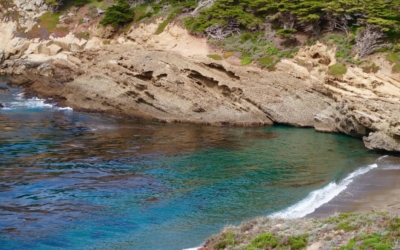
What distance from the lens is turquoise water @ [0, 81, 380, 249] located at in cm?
1611

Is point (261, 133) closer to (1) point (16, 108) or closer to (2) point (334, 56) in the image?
(2) point (334, 56)

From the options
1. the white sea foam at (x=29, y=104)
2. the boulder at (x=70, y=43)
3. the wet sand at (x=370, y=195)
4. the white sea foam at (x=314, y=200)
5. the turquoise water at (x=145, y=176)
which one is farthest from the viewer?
the boulder at (x=70, y=43)

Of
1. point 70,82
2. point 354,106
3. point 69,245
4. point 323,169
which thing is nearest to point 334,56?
point 354,106

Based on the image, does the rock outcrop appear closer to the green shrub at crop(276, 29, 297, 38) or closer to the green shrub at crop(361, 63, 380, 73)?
the green shrub at crop(361, 63, 380, 73)

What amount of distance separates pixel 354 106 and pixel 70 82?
22.7 m

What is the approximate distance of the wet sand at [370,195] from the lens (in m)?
17.5

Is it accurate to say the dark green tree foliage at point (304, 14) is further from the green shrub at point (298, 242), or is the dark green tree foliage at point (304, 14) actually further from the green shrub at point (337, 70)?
the green shrub at point (298, 242)

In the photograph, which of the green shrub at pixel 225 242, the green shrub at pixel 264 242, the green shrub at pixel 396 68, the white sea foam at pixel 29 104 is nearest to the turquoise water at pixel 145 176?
the green shrub at pixel 225 242

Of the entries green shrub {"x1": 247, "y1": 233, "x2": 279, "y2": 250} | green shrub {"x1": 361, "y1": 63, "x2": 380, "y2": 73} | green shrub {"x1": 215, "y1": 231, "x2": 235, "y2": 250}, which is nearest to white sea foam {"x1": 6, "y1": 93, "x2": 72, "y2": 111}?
green shrub {"x1": 361, "y1": 63, "x2": 380, "y2": 73}

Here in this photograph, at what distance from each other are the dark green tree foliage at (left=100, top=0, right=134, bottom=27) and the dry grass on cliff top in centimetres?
4580

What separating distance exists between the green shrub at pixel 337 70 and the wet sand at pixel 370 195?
1396 cm

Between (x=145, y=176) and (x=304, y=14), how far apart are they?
88.4 ft

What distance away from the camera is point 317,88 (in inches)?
1447

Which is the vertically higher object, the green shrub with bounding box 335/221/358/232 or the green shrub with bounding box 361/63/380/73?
the green shrub with bounding box 361/63/380/73
